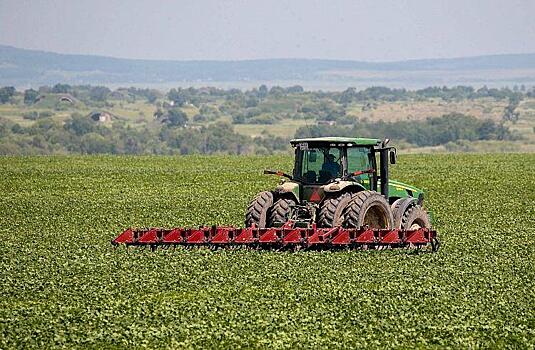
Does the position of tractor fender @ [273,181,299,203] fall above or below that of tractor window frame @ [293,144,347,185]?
below

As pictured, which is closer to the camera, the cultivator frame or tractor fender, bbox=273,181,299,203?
the cultivator frame

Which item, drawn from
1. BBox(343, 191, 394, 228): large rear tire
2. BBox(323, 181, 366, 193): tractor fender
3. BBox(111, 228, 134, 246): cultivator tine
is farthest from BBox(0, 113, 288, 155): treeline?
BBox(343, 191, 394, 228): large rear tire

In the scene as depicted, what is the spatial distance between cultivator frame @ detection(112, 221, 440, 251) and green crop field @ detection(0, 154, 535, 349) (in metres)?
0.25

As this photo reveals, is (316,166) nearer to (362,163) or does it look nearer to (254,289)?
(362,163)

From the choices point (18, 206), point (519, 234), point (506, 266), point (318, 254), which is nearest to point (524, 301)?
point (506, 266)

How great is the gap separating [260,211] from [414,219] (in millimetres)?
3173

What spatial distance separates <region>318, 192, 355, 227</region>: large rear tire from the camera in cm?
2203

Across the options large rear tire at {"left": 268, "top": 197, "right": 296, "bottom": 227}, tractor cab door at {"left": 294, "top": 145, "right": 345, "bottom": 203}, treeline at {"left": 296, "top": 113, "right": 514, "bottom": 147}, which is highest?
tractor cab door at {"left": 294, "top": 145, "right": 345, "bottom": 203}

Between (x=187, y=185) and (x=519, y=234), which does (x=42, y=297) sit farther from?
(x=187, y=185)

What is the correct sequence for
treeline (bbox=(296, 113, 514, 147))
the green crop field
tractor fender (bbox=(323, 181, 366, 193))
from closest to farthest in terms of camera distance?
the green crop field < tractor fender (bbox=(323, 181, 366, 193)) < treeline (bbox=(296, 113, 514, 147))

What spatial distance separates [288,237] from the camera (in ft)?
71.4

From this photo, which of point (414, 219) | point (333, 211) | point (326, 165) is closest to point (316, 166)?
point (326, 165)

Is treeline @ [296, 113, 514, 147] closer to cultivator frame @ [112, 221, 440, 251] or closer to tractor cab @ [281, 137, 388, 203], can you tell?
tractor cab @ [281, 137, 388, 203]

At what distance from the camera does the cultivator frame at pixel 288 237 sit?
2169 centimetres
